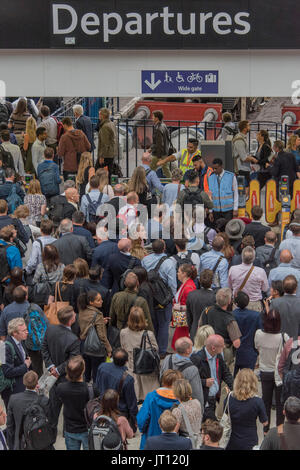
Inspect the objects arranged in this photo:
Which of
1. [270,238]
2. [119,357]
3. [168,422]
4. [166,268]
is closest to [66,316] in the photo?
[119,357]

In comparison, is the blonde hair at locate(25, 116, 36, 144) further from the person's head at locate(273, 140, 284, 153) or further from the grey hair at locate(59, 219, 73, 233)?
the grey hair at locate(59, 219, 73, 233)

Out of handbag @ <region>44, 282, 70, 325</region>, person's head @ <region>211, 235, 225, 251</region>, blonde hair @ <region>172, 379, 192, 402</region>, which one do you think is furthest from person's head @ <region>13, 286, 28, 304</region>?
person's head @ <region>211, 235, 225, 251</region>

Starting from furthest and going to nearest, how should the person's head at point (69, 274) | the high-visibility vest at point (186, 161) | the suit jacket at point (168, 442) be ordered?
1. the high-visibility vest at point (186, 161)
2. the person's head at point (69, 274)
3. the suit jacket at point (168, 442)

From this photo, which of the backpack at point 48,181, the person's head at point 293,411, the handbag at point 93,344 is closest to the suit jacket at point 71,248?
the handbag at point 93,344

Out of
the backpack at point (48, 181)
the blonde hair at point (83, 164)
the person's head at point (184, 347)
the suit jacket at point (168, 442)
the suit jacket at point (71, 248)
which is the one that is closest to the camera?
the suit jacket at point (168, 442)

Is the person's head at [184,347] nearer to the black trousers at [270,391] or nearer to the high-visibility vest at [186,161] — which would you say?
the black trousers at [270,391]

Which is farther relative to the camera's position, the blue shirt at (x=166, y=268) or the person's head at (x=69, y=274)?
the blue shirt at (x=166, y=268)

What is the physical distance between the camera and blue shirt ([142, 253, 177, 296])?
10.5m

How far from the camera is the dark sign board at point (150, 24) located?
459 inches

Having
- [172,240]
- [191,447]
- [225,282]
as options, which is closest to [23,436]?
[191,447]

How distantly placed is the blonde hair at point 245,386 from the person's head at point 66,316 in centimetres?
194

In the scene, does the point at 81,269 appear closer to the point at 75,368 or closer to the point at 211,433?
the point at 75,368

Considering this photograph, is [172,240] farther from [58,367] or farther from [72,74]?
[58,367]

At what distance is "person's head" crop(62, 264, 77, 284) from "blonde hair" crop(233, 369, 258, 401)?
271 centimetres
